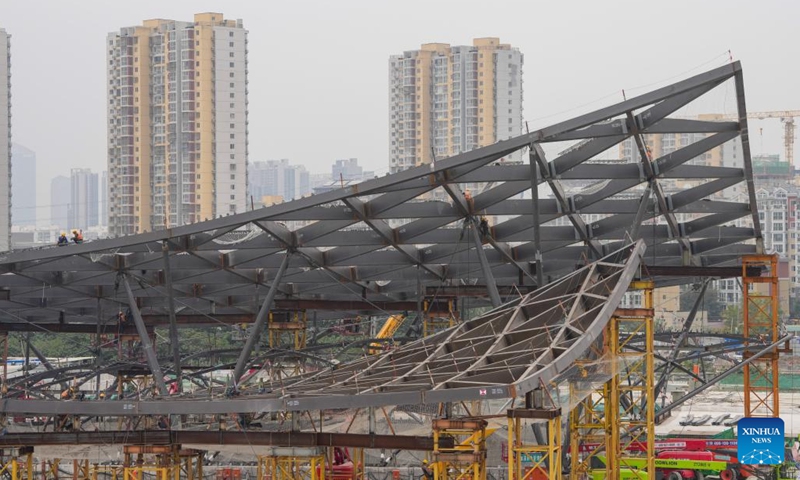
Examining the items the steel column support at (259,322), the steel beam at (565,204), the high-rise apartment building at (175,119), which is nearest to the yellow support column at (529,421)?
the steel beam at (565,204)

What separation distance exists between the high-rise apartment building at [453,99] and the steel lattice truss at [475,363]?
12199 centimetres

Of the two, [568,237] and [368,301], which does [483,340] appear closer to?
[568,237]

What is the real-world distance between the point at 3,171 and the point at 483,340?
122821 millimetres

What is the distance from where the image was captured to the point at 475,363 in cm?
3631

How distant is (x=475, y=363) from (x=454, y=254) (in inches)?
624

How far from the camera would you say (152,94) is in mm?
149125

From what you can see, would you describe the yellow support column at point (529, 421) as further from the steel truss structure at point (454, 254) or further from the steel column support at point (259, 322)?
the steel column support at point (259, 322)

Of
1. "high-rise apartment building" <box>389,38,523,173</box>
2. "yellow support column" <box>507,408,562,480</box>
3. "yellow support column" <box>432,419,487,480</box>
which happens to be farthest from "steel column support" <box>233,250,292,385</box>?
"high-rise apartment building" <box>389,38,523,173</box>

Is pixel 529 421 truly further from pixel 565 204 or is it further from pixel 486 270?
pixel 565 204

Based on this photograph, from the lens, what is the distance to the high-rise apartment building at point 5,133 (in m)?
150

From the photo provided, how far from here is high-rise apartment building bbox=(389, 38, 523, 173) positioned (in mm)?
164375

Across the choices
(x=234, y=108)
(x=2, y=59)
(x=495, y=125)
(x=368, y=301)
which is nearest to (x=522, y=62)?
(x=495, y=125)

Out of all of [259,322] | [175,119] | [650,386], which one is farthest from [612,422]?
[175,119]

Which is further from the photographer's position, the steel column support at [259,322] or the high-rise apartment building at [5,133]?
the high-rise apartment building at [5,133]
